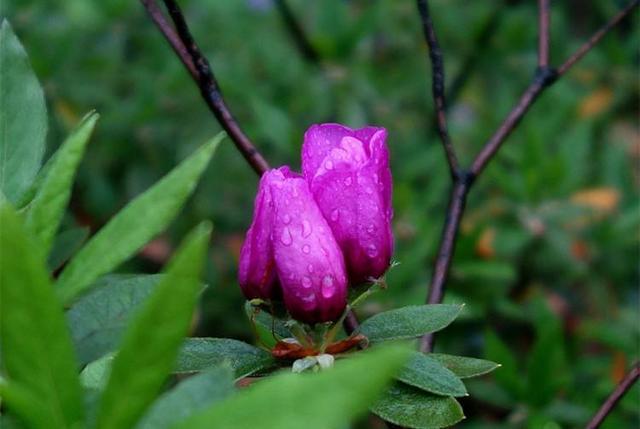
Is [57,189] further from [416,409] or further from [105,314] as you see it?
[416,409]

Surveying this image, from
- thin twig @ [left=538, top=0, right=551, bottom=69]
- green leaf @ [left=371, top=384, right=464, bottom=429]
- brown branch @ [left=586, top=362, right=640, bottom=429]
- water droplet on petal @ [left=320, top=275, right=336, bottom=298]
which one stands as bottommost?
brown branch @ [left=586, top=362, right=640, bottom=429]

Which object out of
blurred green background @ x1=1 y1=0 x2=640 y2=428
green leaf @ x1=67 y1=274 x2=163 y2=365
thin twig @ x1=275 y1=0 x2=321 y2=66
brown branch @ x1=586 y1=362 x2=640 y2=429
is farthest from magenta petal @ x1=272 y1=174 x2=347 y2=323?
thin twig @ x1=275 y1=0 x2=321 y2=66

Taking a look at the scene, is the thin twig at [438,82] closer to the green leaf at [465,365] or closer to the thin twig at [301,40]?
the green leaf at [465,365]

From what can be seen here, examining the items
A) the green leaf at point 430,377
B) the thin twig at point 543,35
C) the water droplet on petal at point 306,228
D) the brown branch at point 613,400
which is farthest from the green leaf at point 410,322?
the thin twig at point 543,35

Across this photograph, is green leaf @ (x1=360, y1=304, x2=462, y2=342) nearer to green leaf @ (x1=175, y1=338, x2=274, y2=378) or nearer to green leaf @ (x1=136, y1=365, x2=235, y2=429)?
green leaf @ (x1=175, y1=338, x2=274, y2=378)

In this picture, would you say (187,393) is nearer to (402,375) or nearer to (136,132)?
(402,375)

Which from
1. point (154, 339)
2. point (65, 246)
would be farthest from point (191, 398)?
point (65, 246)

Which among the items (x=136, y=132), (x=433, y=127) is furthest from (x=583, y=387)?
(x=136, y=132)
